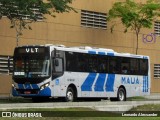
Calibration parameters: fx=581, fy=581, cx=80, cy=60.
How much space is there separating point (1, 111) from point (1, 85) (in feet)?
61.8

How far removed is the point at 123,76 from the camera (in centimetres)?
3534

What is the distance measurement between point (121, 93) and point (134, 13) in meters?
10.3

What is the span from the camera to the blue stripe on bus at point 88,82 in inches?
1264

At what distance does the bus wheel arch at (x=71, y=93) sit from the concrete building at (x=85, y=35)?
818 cm

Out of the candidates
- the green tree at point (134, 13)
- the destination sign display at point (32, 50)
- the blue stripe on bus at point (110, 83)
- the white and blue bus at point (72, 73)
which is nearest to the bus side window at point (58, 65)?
the white and blue bus at point (72, 73)

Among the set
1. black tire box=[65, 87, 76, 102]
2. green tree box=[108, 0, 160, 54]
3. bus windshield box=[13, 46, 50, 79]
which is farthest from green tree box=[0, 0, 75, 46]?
green tree box=[108, 0, 160, 54]

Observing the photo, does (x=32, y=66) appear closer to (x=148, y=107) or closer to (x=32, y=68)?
(x=32, y=68)

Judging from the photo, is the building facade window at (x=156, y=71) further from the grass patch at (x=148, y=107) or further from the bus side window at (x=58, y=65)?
the grass patch at (x=148, y=107)

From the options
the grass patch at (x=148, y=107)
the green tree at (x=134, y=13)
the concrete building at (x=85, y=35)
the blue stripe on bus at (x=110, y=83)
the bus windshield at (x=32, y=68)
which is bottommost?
the grass patch at (x=148, y=107)

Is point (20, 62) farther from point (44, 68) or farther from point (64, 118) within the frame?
point (64, 118)

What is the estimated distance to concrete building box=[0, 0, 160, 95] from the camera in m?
38.7

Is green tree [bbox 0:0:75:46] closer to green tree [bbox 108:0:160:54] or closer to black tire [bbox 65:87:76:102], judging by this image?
black tire [bbox 65:87:76:102]

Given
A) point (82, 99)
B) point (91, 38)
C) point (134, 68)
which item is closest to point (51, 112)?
point (82, 99)

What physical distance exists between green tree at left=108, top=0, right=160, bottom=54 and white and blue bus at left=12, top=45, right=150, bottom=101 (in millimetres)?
8463
